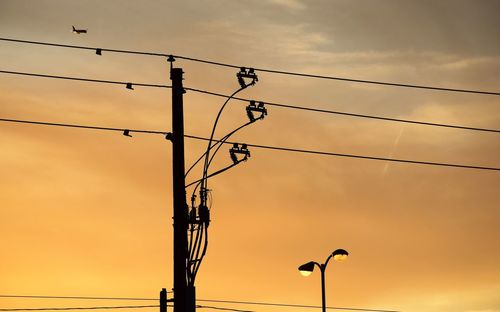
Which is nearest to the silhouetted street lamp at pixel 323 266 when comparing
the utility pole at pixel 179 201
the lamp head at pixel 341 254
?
the lamp head at pixel 341 254

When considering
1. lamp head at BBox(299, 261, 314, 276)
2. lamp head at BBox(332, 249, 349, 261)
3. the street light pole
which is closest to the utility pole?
lamp head at BBox(332, 249, 349, 261)

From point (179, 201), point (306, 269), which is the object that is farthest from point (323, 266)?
point (179, 201)

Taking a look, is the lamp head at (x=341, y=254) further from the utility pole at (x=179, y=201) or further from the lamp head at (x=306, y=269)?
the utility pole at (x=179, y=201)

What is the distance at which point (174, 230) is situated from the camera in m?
31.4

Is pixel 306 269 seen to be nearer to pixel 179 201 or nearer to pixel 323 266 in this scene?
pixel 323 266

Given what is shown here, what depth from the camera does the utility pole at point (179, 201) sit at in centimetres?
3081

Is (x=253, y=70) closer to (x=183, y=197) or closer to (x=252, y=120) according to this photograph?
(x=252, y=120)

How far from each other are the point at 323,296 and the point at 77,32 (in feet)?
55.5

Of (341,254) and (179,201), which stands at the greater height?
(341,254)

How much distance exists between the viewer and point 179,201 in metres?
Result: 31.5

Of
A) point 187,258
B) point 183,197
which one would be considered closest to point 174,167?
point 183,197

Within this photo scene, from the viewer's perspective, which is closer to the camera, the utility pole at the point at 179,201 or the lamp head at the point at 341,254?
the utility pole at the point at 179,201

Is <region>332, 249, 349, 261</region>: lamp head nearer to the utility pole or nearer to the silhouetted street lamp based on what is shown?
the silhouetted street lamp

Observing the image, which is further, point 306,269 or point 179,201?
point 306,269
